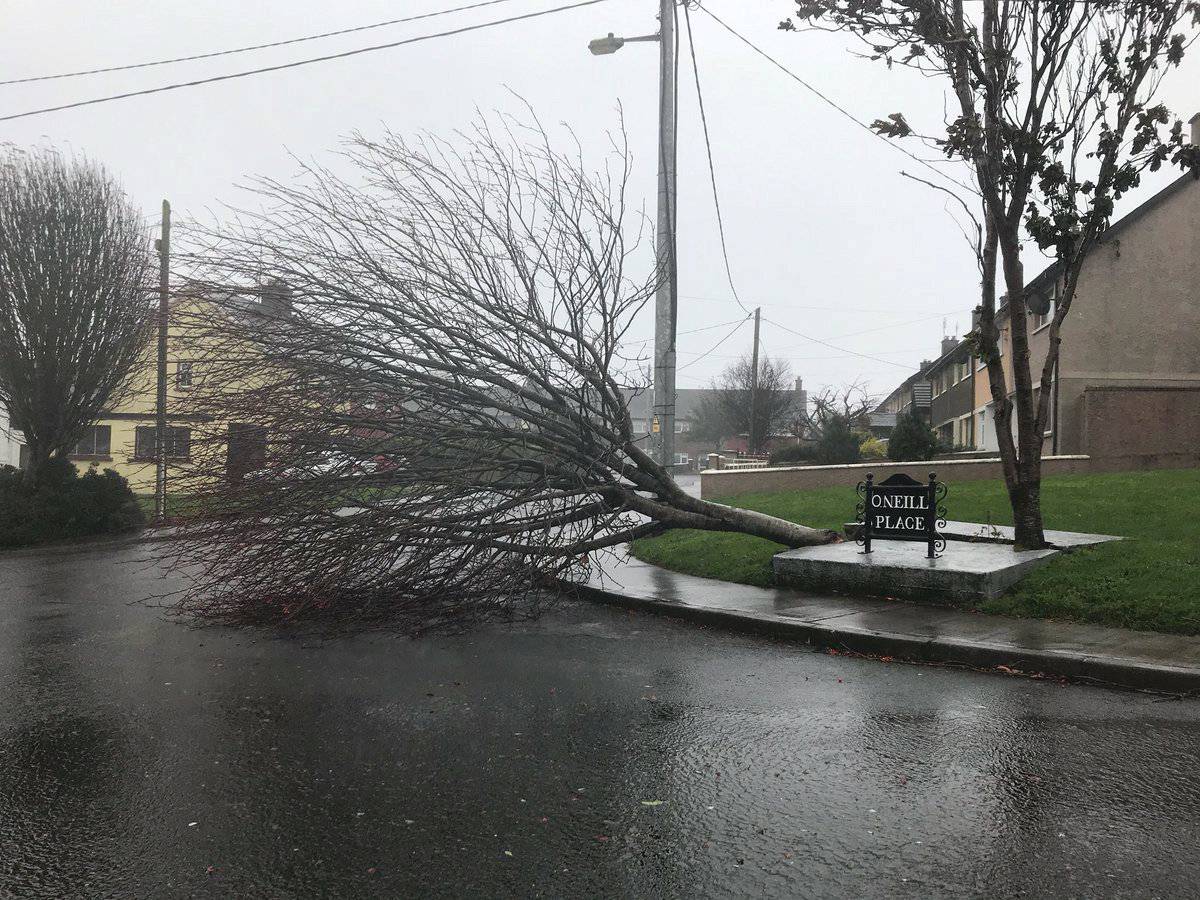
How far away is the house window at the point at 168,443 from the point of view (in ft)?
28.5

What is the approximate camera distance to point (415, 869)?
3.36m

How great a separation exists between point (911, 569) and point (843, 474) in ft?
40.7

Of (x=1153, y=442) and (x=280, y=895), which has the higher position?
(x=1153, y=442)

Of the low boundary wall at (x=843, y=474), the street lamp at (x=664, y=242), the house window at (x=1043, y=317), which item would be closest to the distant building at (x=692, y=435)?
the house window at (x=1043, y=317)

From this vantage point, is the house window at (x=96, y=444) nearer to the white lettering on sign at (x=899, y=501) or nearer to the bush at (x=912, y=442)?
the bush at (x=912, y=442)

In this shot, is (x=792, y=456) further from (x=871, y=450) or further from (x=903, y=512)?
(x=903, y=512)

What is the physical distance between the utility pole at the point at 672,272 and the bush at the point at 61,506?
40.5 ft

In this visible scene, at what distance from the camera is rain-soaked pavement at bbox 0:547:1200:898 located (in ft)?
10.9

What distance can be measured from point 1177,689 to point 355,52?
603 inches

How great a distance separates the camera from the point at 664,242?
39.8ft

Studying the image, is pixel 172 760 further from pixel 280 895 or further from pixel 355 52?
pixel 355 52

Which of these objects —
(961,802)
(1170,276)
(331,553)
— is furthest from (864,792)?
(1170,276)

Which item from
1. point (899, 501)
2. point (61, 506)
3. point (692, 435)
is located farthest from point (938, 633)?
point (692, 435)

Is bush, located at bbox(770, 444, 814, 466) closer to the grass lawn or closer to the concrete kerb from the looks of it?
the grass lawn
